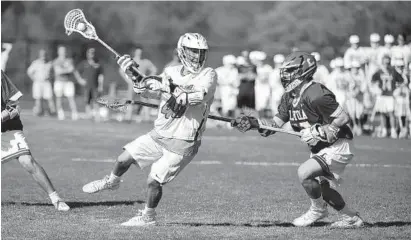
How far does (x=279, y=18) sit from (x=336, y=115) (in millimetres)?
37294

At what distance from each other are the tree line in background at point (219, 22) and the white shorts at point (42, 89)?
954 cm

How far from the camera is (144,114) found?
87.5 ft

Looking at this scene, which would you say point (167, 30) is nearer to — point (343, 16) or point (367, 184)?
point (343, 16)

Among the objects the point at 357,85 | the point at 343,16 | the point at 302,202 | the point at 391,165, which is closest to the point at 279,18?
the point at 343,16

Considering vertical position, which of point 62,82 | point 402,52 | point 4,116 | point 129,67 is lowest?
point 62,82

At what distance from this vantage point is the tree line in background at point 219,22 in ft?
128

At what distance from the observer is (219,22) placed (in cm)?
4962

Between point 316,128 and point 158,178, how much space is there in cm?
168

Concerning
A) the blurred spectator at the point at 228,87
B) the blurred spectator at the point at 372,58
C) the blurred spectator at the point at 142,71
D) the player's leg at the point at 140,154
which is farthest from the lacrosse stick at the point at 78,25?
the blurred spectator at the point at 228,87

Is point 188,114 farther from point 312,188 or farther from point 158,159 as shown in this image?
point 312,188

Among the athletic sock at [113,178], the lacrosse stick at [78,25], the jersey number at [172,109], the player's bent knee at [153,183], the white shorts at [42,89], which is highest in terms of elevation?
the lacrosse stick at [78,25]

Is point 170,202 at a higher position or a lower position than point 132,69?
lower

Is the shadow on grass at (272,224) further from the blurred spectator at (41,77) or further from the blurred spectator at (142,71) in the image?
the blurred spectator at (41,77)

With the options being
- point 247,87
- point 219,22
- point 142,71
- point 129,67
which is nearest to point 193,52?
point 129,67
